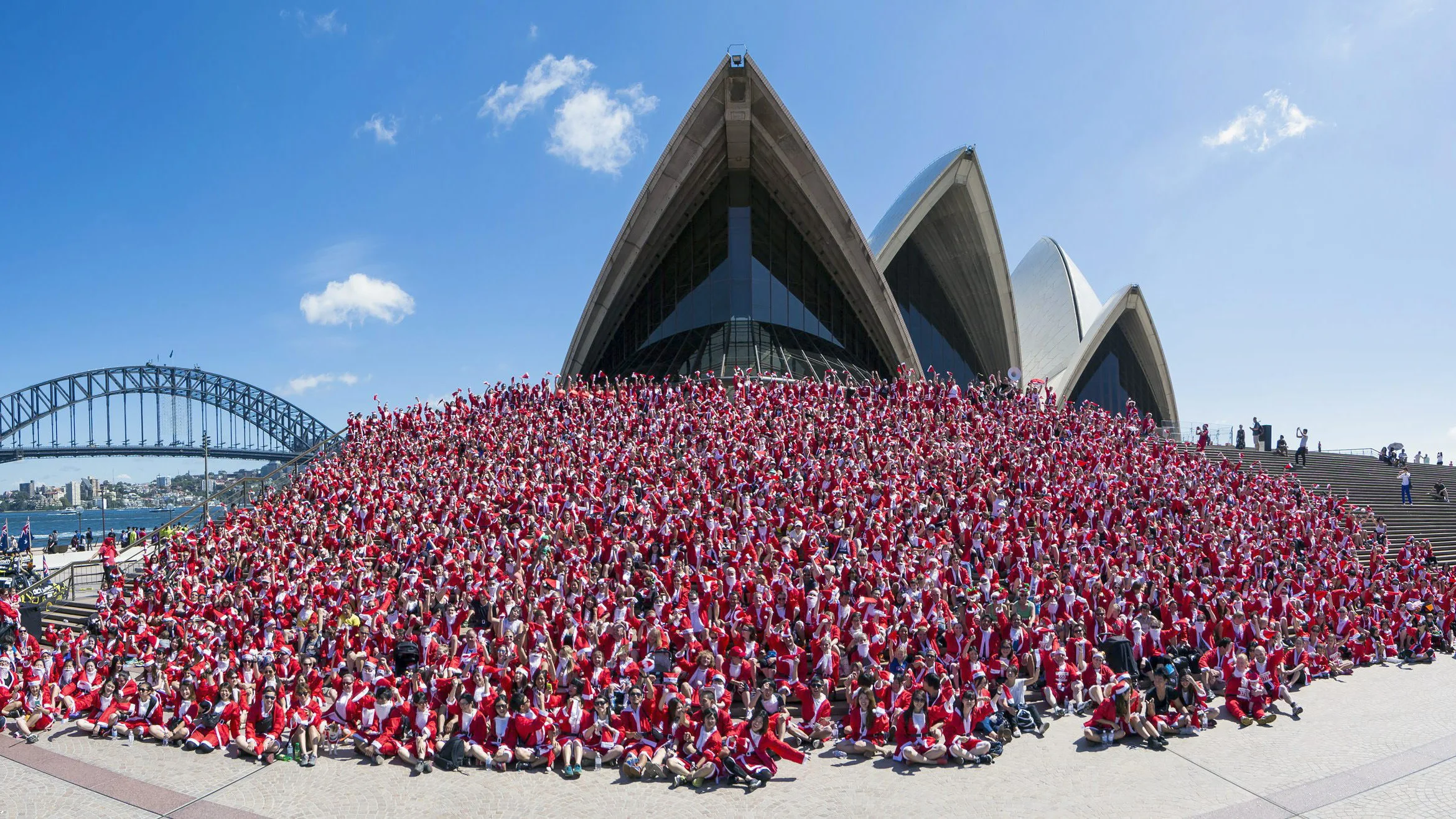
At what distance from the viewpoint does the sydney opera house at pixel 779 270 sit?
34.9 meters

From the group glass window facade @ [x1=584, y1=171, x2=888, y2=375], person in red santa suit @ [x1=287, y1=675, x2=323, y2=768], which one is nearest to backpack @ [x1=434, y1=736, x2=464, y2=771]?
person in red santa suit @ [x1=287, y1=675, x2=323, y2=768]

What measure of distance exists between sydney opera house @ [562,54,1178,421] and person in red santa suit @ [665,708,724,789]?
24204 mm

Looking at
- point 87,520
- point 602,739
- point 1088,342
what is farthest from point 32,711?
point 87,520

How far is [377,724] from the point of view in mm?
9648

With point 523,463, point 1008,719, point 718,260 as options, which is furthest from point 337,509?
point 718,260

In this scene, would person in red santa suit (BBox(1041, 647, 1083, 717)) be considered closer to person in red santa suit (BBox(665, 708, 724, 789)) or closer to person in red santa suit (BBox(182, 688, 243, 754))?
person in red santa suit (BBox(665, 708, 724, 789))

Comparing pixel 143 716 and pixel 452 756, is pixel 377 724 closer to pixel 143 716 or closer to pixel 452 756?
pixel 452 756

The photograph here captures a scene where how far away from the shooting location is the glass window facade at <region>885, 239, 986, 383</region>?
43.5 meters

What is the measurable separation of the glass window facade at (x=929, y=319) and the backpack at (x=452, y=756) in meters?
36.6

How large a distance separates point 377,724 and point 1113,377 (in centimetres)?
4788

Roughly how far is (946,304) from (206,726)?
4169cm

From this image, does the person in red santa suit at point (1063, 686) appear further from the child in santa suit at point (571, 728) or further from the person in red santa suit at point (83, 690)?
the person in red santa suit at point (83, 690)

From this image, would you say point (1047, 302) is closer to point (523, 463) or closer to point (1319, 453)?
point (1319, 453)

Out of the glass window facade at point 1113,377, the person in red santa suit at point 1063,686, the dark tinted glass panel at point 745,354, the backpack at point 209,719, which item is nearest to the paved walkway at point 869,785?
the backpack at point 209,719
